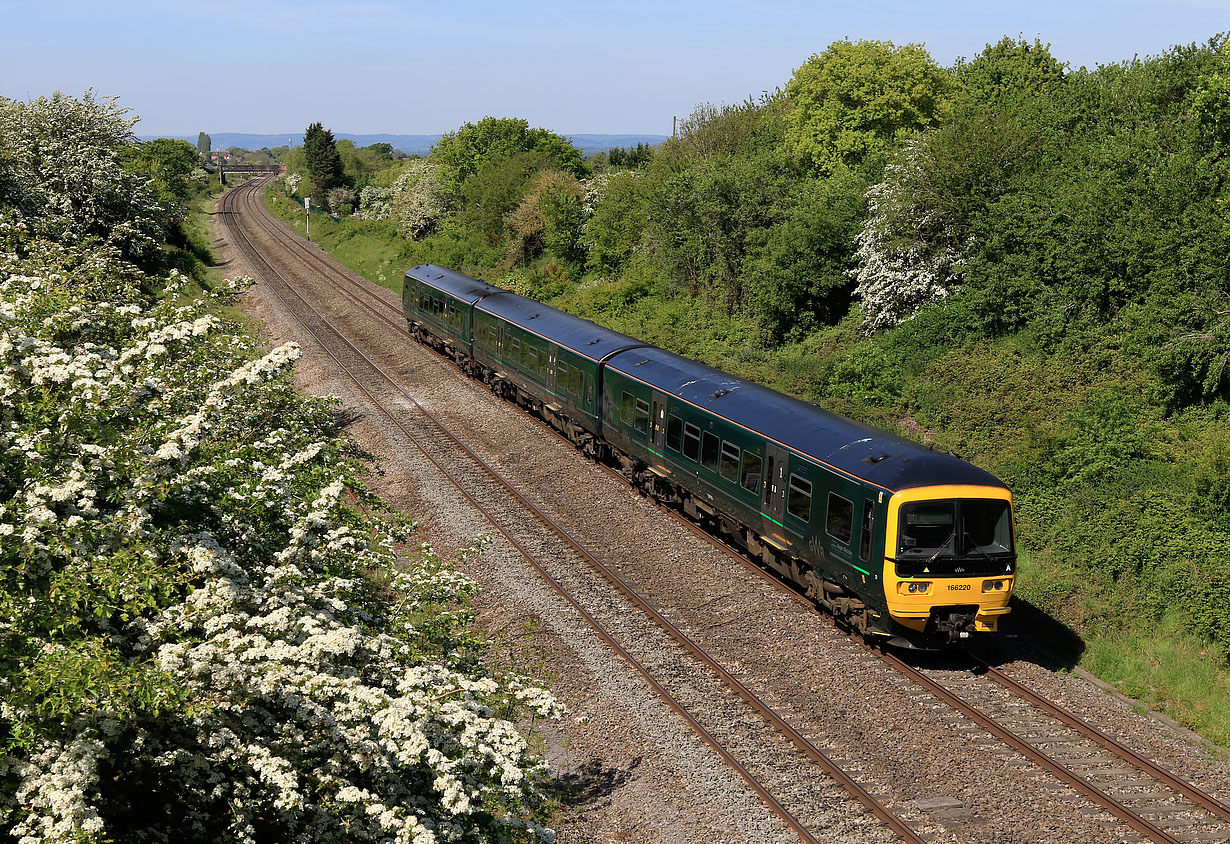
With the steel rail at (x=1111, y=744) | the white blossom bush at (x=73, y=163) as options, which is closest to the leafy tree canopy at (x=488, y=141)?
the white blossom bush at (x=73, y=163)

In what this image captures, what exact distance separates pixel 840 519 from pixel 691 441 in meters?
5.14

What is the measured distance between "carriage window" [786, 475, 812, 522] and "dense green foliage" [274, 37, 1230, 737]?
4744 mm

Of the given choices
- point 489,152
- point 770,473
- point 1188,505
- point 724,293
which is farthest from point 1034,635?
point 489,152

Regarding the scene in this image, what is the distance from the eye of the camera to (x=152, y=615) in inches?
305

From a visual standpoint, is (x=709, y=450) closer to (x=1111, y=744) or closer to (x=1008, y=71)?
(x=1111, y=744)

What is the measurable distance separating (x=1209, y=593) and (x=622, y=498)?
12.1 metres

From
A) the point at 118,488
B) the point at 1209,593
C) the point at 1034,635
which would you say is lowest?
the point at 1034,635

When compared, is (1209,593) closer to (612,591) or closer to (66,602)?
(612,591)

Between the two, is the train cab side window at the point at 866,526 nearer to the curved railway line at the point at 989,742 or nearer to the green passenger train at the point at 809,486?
the green passenger train at the point at 809,486

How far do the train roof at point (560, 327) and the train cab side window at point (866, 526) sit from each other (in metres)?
10.6

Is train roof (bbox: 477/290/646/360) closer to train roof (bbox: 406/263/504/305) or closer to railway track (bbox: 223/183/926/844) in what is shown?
train roof (bbox: 406/263/504/305)

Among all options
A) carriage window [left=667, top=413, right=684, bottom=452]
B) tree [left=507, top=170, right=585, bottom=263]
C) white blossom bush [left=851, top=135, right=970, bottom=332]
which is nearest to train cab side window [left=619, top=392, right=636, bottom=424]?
carriage window [left=667, top=413, right=684, bottom=452]

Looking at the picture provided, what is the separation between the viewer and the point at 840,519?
15.8m

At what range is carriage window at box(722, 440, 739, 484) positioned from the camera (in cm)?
1862
